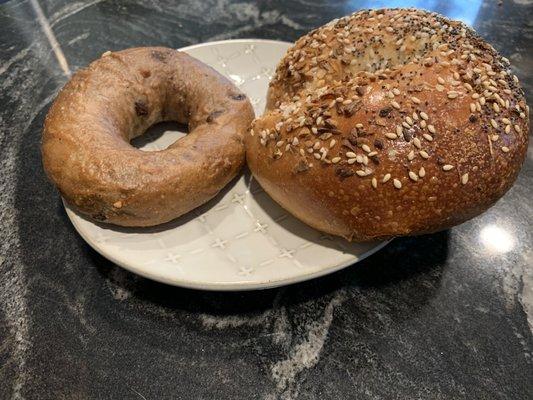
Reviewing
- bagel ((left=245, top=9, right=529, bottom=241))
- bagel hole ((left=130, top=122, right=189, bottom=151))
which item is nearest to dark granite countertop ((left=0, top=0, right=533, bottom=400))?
bagel ((left=245, top=9, right=529, bottom=241))

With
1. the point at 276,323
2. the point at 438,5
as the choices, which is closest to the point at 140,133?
the point at 276,323

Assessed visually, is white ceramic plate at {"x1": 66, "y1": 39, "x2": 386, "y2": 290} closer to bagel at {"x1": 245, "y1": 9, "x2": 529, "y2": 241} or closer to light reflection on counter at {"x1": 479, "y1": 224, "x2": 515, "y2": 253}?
bagel at {"x1": 245, "y1": 9, "x2": 529, "y2": 241}

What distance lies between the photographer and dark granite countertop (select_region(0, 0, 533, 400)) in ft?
4.00

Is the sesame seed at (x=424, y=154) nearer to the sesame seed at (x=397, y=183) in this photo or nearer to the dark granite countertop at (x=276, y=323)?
the sesame seed at (x=397, y=183)

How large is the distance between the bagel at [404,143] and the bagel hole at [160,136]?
428 millimetres

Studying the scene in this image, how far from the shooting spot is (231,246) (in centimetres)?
135

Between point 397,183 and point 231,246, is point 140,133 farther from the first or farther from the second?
point 397,183

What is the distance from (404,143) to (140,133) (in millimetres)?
921

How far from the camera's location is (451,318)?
4.43 ft

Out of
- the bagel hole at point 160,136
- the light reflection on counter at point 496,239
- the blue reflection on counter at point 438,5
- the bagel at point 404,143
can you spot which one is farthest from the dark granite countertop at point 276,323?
the blue reflection on counter at point 438,5

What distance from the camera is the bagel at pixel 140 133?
4.36 feet

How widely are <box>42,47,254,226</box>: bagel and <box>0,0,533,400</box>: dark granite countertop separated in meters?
0.24

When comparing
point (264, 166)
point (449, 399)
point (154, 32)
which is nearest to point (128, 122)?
point (264, 166)

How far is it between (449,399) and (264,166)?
77cm
